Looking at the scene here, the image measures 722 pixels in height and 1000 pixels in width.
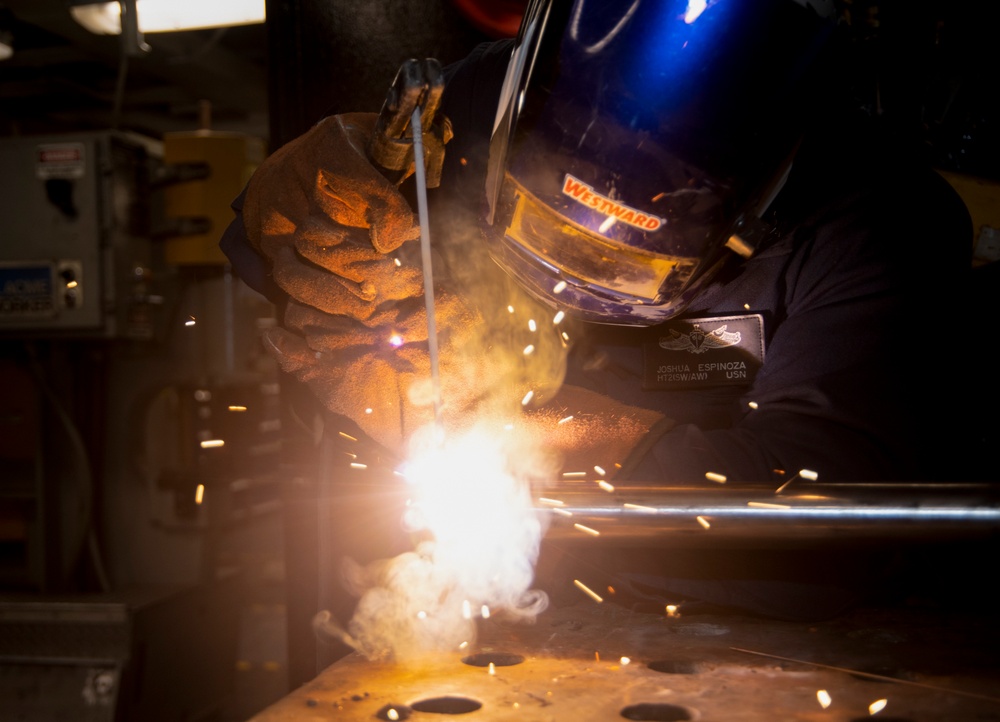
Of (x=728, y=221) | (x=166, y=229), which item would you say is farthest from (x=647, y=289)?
(x=166, y=229)

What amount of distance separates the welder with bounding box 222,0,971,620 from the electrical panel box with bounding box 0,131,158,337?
1.46 m

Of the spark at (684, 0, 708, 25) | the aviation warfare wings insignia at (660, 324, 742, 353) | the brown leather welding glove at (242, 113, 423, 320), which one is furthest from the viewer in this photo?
the aviation warfare wings insignia at (660, 324, 742, 353)

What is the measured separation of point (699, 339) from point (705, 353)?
0.03m

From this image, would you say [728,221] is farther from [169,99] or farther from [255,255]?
[169,99]

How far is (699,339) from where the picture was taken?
59.3 inches

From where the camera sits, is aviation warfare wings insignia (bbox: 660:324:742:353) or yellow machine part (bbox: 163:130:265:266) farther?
yellow machine part (bbox: 163:130:265:266)

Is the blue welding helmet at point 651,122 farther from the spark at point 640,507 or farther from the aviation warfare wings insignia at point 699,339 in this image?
the aviation warfare wings insignia at point 699,339

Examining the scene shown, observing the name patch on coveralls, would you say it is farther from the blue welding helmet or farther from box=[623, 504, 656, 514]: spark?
box=[623, 504, 656, 514]: spark

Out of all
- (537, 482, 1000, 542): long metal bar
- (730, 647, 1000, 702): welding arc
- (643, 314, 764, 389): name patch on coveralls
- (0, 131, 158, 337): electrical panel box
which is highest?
(0, 131, 158, 337): electrical panel box

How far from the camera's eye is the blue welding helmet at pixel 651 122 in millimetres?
912

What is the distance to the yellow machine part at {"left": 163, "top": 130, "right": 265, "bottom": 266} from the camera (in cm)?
282

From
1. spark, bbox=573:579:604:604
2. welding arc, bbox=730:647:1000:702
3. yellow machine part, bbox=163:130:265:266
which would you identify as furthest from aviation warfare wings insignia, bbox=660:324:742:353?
yellow machine part, bbox=163:130:265:266

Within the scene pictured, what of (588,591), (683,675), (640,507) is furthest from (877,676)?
(588,591)

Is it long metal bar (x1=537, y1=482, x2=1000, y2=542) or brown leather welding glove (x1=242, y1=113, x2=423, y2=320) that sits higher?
brown leather welding glove (x1=242, y1=113, x2=423, y2=320)
